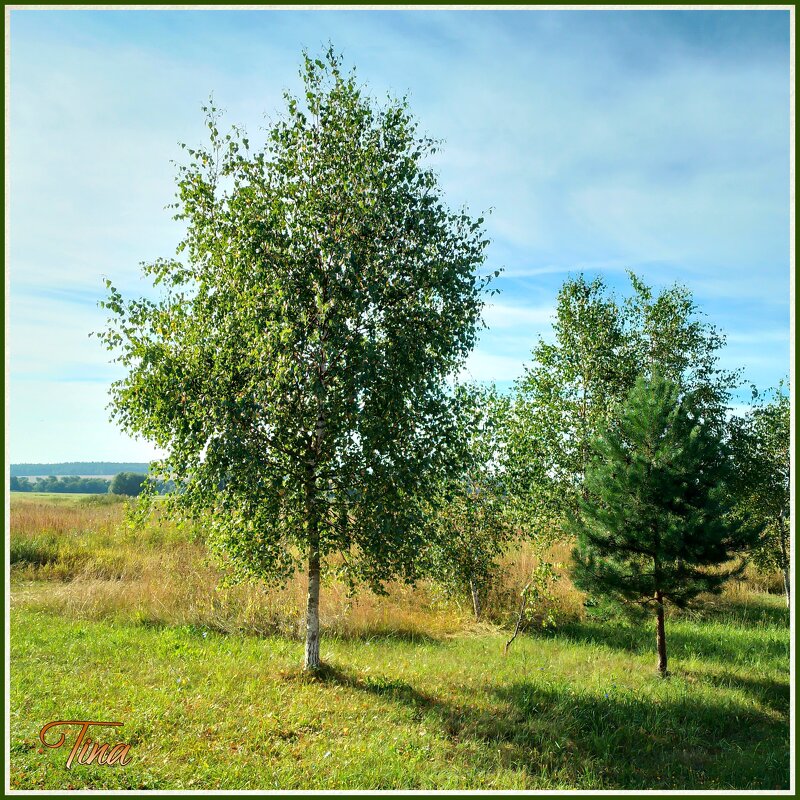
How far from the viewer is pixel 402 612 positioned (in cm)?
1561

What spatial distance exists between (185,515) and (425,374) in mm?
4707

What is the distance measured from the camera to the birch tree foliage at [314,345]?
9352mm

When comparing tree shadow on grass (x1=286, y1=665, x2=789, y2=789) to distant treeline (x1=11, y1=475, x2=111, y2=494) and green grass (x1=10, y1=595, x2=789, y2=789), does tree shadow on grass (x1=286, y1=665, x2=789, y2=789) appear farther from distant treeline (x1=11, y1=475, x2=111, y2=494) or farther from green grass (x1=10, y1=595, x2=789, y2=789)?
distant treeline (x1=11, y1=475, x2=111, y2=494)

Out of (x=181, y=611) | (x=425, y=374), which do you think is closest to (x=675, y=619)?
(x=425, y=374)

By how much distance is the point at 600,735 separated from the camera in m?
9.04

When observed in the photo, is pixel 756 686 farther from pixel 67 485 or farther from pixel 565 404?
pixel 67 485

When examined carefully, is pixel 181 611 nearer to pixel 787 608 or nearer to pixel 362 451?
pixel 362 451

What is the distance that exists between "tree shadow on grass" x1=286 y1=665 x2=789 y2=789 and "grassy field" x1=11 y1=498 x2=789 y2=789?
0.12 feet

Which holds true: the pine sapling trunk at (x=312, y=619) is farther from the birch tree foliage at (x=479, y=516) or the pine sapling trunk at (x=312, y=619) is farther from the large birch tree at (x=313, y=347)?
the birch tree foliage at (x=479, y=516)

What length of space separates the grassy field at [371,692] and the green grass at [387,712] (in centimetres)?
3

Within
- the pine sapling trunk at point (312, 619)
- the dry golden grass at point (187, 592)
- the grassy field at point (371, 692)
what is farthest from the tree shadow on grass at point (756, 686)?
the pine sapling trunk at point (312, 619)

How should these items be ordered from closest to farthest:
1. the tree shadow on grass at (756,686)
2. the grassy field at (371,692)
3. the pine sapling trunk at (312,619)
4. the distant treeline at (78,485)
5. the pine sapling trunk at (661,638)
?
the grassy field at (371,692)
the pine sapling trunk at (312,619)
the tree shadow on grass at (756,686)
the pine sapling trunk at (661,638)
the distant treeline at (78,485)

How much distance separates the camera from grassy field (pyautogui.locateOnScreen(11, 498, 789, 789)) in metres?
7.44

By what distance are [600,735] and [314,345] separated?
25.2 feet
